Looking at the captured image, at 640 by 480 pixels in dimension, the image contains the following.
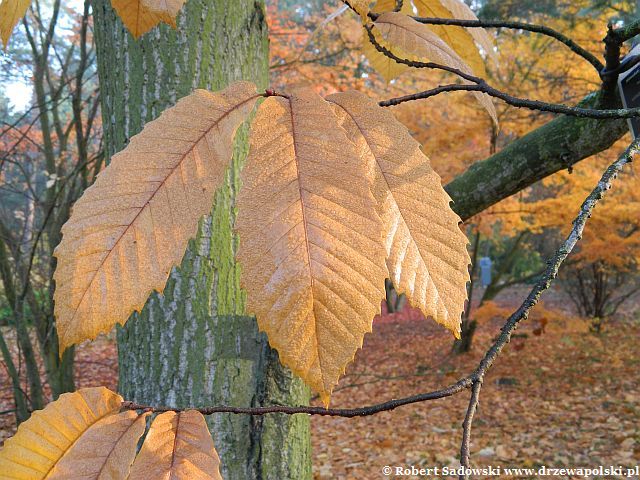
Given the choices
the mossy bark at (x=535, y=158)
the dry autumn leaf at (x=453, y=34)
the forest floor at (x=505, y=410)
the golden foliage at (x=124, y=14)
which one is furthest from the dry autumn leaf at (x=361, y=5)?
the forest floor at (x=505, y=410)

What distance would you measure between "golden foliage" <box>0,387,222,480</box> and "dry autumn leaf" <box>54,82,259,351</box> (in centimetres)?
8

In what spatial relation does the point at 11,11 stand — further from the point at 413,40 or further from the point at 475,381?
the point at 475,381

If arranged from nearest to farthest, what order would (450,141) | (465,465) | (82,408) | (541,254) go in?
1. (465,465)
2. (82,408)
3. (450,141)
4. (541,254)

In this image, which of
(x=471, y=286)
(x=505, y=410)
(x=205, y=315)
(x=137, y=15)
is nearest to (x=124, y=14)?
(x=137, y=15)

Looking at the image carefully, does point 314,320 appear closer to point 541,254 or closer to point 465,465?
point 465,465

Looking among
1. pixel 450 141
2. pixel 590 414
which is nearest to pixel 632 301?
pixel 590 414

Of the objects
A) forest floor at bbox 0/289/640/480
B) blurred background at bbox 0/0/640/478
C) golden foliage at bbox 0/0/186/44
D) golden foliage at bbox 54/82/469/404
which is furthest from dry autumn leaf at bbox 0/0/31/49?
blurred background at bbox 0/0/640/478

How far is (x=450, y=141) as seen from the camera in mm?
4816

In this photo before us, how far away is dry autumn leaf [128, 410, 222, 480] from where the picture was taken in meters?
0.31

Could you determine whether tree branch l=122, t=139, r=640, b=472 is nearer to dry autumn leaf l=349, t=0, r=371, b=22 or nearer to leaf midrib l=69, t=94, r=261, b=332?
leaf midrib l=69, t=94, r=261, b=332

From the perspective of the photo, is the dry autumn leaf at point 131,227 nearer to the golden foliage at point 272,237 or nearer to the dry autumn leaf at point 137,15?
the golden foliage at point 272,237

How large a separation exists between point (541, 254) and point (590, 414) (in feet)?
21.8

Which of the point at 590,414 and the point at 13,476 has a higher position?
the point at 13,476

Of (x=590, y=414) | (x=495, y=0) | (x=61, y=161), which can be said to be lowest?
(x=590, y=414)
